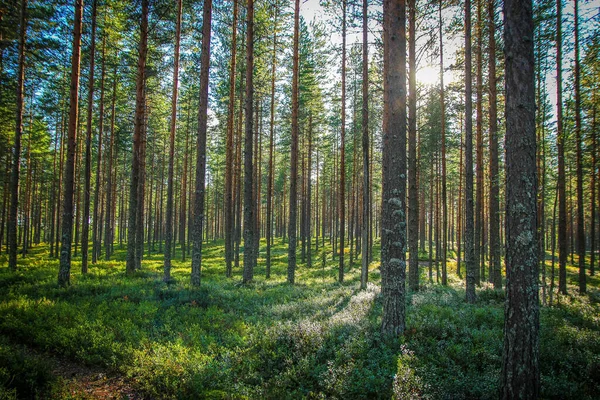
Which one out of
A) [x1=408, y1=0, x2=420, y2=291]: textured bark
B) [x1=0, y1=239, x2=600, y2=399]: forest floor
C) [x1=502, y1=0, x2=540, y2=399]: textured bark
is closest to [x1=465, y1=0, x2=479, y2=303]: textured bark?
[x1=408, y1=0, x2=420, y2=291]: textured bark

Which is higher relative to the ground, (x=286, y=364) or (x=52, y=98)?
(x=52, y=98)

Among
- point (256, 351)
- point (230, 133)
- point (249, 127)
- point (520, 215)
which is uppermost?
point (230, 133)

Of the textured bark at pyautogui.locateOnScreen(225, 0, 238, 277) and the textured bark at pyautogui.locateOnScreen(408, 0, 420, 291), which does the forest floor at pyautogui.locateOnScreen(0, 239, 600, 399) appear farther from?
the textured bark at pyautogui.locateOnScreen(225, 0, 238, 277)

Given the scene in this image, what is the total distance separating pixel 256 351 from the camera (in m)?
6.37

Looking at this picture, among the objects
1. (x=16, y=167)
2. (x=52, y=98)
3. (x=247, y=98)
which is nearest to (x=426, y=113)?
(x=247, y=98)

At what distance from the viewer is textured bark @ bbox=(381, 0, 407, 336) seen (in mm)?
6656

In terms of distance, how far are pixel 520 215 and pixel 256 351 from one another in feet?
19.6

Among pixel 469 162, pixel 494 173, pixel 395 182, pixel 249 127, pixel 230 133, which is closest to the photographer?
pixel 395 182

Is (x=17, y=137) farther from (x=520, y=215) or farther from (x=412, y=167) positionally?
(x=520, y=215)

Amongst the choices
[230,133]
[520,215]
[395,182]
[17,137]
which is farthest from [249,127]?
[17,137]

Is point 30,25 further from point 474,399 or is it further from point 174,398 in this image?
point 474,399

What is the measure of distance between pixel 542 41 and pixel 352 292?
593 inches

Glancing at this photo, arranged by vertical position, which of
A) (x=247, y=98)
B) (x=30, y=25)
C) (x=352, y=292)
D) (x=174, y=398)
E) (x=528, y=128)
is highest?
(x=30, y=25)

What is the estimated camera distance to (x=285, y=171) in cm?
4447
